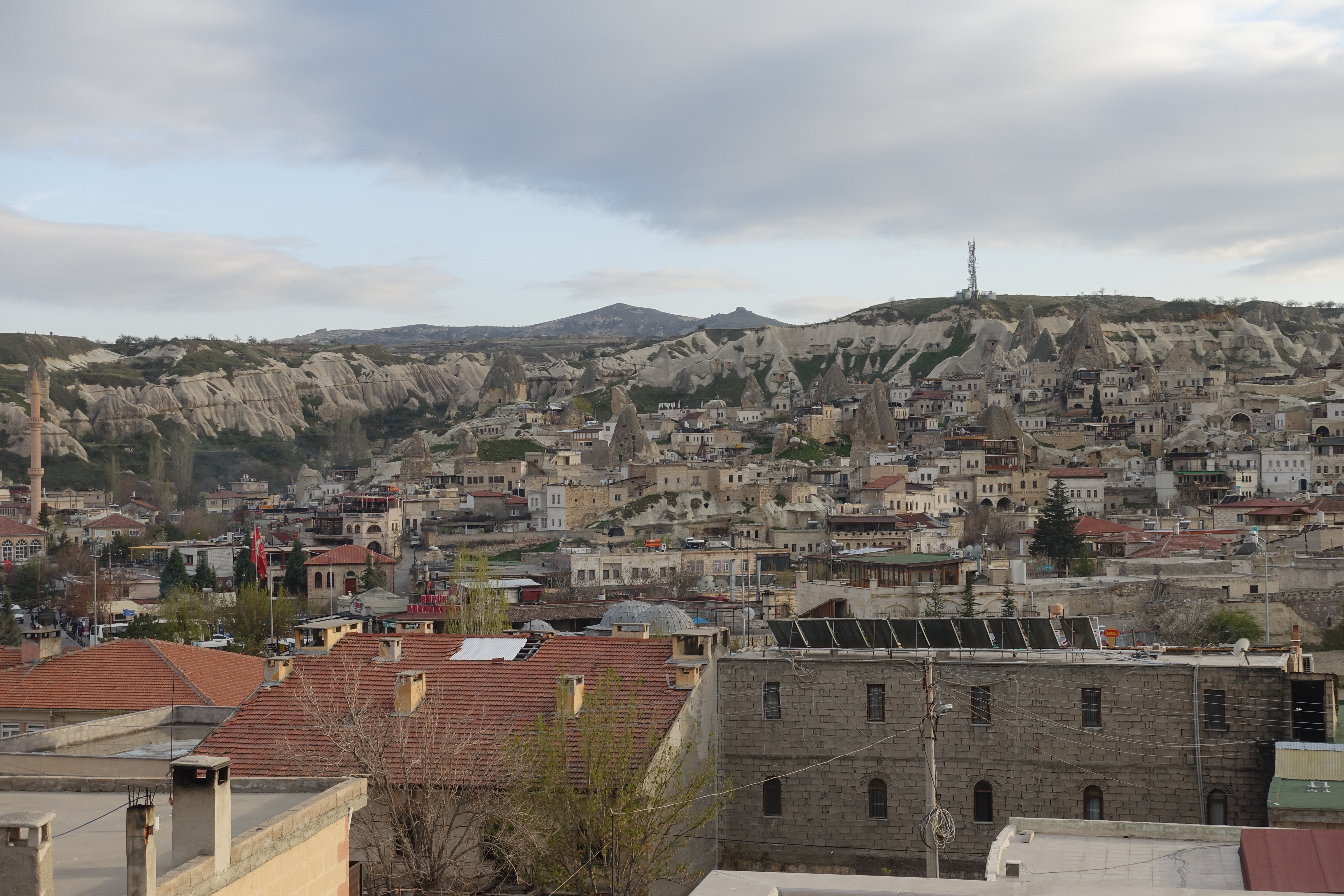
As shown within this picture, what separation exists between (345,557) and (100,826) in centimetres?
6307

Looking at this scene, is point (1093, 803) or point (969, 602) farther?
point (969, 602)

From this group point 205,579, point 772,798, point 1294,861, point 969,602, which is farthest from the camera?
point 205,579

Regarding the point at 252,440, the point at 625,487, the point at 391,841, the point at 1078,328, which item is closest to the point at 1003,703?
the point at 391,841

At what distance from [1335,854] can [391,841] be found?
986 cm

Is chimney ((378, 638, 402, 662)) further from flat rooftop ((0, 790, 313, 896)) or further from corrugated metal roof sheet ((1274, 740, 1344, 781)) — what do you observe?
corrugated metal roof sheet ((1274, 740, 1344, 781))

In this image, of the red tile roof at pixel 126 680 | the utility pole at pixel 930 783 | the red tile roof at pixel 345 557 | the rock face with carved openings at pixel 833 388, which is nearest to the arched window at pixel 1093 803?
the utility pole at pixel 930 783

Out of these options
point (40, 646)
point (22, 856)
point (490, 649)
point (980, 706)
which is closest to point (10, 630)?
point (40, 646)

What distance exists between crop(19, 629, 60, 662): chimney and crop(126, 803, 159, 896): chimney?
21.7 metres

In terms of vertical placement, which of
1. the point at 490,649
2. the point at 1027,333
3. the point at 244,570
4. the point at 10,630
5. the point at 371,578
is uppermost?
the point at 1027,333

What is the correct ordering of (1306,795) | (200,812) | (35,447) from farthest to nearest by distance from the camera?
(35,447)
(1306,795)
(200,812)

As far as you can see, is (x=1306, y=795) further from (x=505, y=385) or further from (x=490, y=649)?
(x=505, y=385)

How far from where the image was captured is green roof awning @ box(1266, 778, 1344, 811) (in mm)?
18141

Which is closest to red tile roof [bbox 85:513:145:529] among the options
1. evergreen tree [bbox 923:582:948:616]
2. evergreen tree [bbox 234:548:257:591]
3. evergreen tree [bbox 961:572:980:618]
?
evergreen tree [bbox 234:548:257:591]

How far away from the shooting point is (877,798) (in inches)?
861
